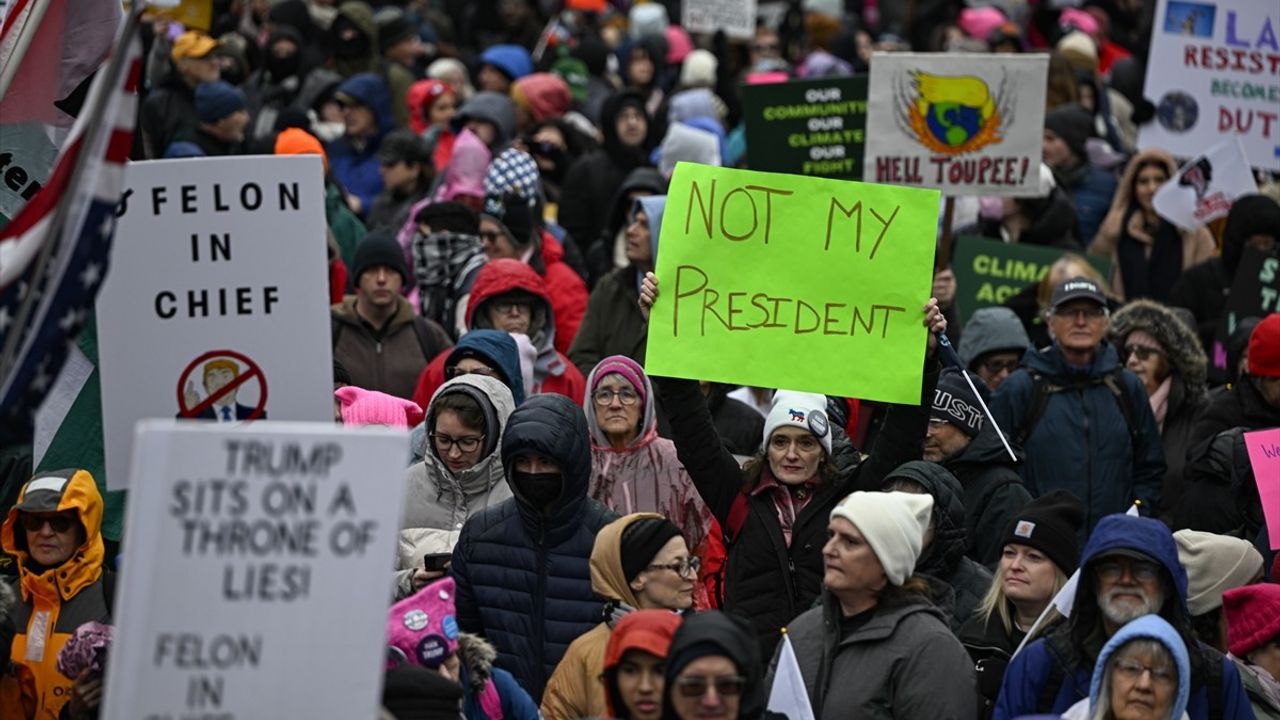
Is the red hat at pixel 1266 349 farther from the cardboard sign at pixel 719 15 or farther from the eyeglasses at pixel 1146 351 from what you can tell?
the cardboard sign at pixel 719 15

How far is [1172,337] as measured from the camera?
415 inches

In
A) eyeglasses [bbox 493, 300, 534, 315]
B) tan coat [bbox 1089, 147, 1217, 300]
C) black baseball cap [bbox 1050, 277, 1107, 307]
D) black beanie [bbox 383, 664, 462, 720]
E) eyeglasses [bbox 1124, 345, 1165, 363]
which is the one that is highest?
tan coat [bbox 1089, 147, 1217, 300]

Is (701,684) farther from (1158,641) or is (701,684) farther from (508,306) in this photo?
(508,306)

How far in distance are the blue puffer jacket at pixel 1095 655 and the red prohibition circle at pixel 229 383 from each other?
245 centimetres

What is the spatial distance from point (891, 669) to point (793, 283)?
175cm

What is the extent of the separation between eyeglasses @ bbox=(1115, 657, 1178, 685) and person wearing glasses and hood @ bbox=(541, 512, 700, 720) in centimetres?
144

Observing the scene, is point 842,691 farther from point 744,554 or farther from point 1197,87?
point 1197,87

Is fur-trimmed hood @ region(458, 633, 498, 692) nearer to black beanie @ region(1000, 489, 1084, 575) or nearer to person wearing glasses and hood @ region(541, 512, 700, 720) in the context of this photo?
person wearing glasses and hood @ region(541, 512, 700, 720)

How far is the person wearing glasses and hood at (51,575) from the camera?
24.8ft

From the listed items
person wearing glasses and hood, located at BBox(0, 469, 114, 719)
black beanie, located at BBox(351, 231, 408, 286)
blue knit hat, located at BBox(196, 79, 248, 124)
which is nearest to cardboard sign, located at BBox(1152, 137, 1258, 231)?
black beanie, located at BBox(351, 231, 408, 286)

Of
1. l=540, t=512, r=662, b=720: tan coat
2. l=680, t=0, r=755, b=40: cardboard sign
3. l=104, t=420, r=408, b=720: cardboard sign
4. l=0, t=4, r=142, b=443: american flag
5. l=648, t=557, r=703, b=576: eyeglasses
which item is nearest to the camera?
l=104, t=420, r=408, b=720: cardboard sign

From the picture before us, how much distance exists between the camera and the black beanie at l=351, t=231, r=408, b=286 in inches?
426

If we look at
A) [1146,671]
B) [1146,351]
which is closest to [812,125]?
[1146,351]

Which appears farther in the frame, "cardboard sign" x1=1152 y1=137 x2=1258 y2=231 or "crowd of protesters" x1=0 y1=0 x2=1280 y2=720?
"cardboard sign" x1=1152 y1=137 x2=1258 y2=231
